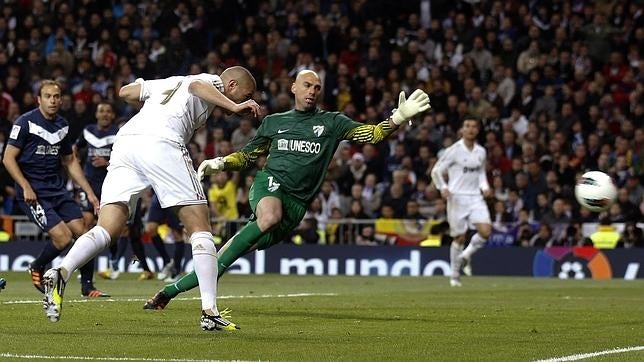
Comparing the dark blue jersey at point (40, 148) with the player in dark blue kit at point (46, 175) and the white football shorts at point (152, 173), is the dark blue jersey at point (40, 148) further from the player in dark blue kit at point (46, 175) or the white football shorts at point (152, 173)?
the white football shorts at point (152, 173)

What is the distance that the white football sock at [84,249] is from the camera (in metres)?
10.2

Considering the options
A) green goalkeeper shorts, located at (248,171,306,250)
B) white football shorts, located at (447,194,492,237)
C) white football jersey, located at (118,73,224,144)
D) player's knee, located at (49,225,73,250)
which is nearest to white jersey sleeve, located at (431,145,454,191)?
white football shorts, located at (447,194,492,237)

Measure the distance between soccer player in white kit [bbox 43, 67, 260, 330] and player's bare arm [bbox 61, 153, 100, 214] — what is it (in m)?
3.90

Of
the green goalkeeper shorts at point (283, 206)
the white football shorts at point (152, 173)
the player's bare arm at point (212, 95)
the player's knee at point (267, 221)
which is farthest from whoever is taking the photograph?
the green goalkeeper shorts at point (283, 206)

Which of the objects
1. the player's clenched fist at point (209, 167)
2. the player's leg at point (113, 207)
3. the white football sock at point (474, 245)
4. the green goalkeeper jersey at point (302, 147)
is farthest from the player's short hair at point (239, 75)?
the white football sock at point (474, 245)

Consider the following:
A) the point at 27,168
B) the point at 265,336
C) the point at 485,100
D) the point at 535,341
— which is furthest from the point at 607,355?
the point at 485,100

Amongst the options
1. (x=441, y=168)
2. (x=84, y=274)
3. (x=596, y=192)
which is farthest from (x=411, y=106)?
(x=441, y=168)

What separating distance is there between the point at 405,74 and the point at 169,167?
63.0 feet

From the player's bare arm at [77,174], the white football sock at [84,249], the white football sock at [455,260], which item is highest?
the player's bare arm at [77,174]

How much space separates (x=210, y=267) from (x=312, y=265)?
1521 centimetres

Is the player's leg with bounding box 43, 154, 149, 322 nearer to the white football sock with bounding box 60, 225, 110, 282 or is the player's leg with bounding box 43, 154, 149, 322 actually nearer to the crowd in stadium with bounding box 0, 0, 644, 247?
the white football sock with bounding box 60, 225, 110, 282

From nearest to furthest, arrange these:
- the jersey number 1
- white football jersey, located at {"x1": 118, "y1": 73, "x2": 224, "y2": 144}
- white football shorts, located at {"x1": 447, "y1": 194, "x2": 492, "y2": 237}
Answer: white football jersey, located at {"x1": 118, "y1": 73, "x2": 224, "y2": 144}
the jersey number 1
white football shorts, located at {"x1": 447, "y1": 194, "x2": 492, "y2": 237}

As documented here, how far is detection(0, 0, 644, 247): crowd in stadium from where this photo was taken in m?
26.1

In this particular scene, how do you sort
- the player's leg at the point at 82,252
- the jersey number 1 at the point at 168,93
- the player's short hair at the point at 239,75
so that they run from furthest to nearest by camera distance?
the player's short hair at the point at 239,75
the jersey number 1 at the point at 168,93
the player's leg at the point at 82,252
